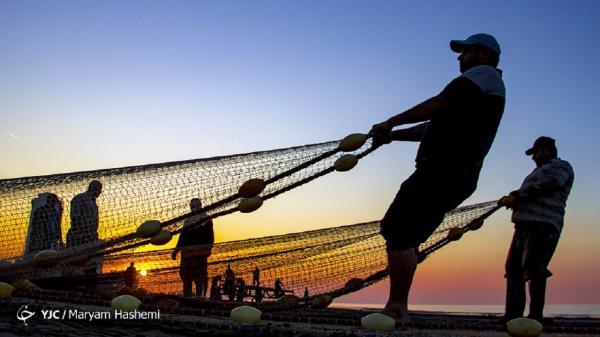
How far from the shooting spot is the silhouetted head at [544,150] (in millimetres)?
6230

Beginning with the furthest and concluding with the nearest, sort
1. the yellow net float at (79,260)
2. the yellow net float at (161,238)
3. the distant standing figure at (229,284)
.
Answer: the distant standing figure at (229,284)
the yellow net float at (79,260)
the yellow net float at (161,238)

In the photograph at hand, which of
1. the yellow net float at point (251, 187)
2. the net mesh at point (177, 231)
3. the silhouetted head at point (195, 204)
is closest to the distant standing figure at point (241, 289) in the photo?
the net mesh at point (177, 231)

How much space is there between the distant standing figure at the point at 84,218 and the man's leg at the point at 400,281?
3050 mm

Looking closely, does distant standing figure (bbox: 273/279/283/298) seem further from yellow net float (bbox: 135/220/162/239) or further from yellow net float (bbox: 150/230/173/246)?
yellow net float (bbox: 135/220/162/239)

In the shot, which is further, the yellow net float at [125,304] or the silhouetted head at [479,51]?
the silhouetted head at [479,51]

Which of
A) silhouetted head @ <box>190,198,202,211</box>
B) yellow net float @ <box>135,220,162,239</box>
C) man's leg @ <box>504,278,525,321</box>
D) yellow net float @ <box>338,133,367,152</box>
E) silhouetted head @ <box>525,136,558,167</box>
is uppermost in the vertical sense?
silhouetted head @ <box>525,136,558,167</box>

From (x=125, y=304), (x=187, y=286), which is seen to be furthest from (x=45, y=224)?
(x=125, y=304)

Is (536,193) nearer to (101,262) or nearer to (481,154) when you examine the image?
(481,154)

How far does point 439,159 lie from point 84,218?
3841mm

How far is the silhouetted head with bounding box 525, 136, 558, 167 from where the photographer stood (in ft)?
20.4

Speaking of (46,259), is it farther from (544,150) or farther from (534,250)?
(544,150)

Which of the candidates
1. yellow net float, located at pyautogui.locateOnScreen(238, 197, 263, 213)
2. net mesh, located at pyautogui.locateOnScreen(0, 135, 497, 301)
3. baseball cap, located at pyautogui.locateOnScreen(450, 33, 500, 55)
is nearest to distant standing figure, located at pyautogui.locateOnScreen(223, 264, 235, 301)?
net mesh, located at pyautogui.locateOnScreen(0, 135, 497, 301)

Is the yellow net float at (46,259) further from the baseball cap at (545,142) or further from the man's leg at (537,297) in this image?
the baseball cap at (545,142)

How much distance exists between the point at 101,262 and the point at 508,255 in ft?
14.2
